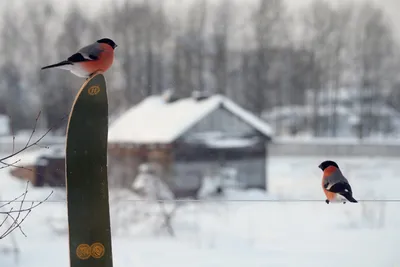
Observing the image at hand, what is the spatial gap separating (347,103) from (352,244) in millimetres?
4221

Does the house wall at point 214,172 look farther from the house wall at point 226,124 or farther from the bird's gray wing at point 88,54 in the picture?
the bird's gray wing at point 88,54

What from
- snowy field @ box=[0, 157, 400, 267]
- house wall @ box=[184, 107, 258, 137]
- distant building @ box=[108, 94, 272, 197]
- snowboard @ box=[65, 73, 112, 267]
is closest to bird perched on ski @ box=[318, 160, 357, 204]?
snowy field @ box=[0, 157, 400, 267]

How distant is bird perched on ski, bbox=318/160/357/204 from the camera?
1125 millimetres

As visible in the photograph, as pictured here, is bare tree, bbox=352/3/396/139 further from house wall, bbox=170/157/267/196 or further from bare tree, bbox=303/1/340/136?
house wall, bbox=170/157/267/196

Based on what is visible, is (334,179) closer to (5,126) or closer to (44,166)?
(44,166)

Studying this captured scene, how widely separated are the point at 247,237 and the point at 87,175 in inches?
61.6

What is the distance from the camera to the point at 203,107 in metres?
4.80

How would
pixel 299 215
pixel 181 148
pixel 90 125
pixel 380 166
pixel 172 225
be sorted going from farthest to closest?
pixel 380 166
pixel 181 148
pixel 172 225
pixel 299 215
pixel 90 125

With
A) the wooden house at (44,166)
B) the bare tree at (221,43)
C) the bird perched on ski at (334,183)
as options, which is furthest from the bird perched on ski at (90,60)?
the bare tree at (221,43)

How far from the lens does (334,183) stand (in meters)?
1.14

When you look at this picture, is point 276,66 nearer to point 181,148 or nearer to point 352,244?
point 181,148

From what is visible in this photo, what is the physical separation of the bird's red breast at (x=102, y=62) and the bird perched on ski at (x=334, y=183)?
57 centimetres

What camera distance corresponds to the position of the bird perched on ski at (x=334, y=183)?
112cm

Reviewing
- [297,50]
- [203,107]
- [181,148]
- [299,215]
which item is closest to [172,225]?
[299,215]
